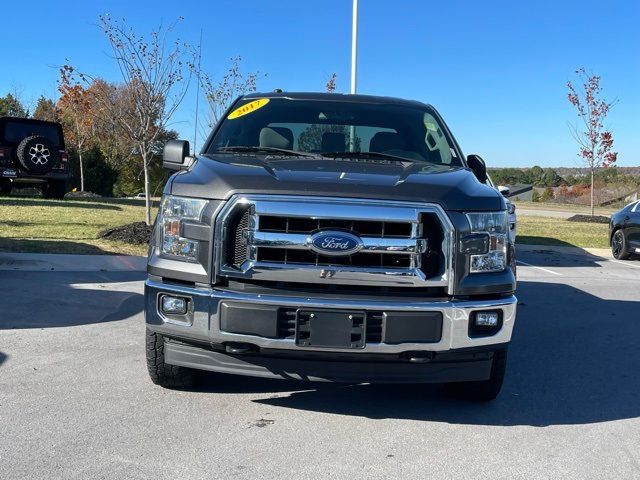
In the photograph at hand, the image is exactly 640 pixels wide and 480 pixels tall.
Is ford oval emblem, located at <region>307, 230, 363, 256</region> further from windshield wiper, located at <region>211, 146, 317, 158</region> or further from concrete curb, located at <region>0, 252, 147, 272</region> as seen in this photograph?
concrete curb, located at <region>0, 252, 147, 272</region>

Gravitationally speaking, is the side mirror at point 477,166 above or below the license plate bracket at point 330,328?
above

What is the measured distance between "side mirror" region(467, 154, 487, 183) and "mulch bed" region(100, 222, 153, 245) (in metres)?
6.87

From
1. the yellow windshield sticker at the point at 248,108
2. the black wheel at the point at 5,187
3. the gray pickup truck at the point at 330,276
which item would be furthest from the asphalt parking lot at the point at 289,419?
the black wheel at the point at 5,187

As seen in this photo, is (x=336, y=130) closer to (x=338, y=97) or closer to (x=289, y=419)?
(x=338, y=97)

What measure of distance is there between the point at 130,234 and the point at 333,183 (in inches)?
321

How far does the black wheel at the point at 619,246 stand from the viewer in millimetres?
13273

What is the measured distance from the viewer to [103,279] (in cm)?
816

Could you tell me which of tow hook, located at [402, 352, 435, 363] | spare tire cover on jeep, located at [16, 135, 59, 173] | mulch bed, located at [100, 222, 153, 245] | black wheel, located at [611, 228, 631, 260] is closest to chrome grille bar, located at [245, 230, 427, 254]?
tow hook, located at [402, 352, 435, 363]

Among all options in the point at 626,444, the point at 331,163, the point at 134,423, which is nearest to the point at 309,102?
the point at 331,163

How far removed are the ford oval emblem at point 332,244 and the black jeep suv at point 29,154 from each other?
50.2ft

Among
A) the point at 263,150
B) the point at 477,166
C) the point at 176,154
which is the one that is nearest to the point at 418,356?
the point at 263,150

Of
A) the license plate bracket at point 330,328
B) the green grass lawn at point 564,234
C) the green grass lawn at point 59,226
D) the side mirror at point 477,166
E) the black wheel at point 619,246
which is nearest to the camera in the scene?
the license plate bracket at point 330,328

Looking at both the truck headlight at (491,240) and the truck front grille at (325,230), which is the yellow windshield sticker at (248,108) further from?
the truck headlight at (491,240)

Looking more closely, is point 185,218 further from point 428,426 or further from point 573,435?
point 573,435
